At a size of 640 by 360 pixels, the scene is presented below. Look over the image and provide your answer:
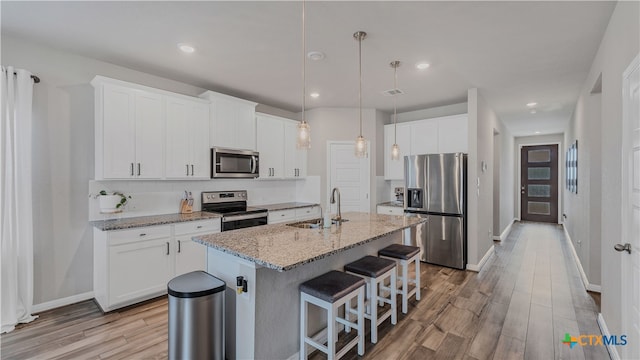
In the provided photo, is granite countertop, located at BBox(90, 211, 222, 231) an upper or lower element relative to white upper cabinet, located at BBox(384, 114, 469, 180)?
lower

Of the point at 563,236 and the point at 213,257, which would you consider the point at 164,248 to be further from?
the point at 563,236

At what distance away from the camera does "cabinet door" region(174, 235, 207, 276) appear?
10.8ft

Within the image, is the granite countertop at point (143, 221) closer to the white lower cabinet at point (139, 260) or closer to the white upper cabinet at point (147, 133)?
the white lower cabinet at point (139, 260)

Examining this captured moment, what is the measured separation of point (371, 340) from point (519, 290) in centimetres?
228

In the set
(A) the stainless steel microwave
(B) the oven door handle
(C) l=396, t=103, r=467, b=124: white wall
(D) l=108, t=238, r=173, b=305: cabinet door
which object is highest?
(C) l=396, t=103, r=467, b=124: white wall

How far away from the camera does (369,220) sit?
3104 millimetres

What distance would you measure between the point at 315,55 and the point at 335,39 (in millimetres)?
395

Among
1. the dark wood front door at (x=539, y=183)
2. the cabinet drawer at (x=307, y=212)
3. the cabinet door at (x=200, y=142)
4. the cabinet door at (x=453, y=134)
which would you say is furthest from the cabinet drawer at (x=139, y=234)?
the dark wood front door at (x=539, y=183)

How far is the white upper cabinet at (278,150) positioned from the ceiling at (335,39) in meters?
0.72

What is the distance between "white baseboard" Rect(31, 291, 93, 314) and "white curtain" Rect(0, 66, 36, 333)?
136 millimetres

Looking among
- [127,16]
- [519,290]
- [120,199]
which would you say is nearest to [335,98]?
[127,16]

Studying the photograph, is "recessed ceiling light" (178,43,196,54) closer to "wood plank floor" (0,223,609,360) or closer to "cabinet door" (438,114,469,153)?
"wood plank floor" (0,223,609,360)

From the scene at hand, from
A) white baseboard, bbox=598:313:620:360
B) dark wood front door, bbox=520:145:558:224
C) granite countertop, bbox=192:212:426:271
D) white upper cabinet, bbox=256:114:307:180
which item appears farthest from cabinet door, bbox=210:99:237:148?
dark wood front door, bbox=520:145:558:224

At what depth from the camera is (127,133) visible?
10.5 ft
